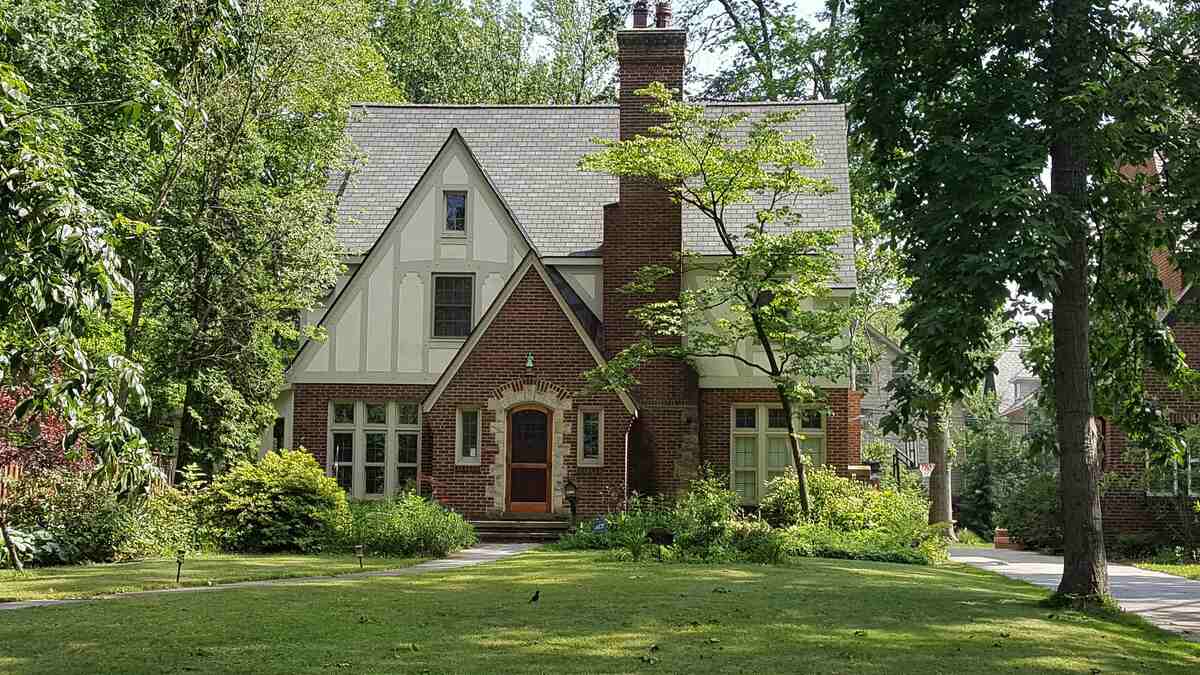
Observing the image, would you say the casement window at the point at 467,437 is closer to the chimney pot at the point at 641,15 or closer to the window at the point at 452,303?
the window at the point at 452,303

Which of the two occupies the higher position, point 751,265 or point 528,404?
point 751,265

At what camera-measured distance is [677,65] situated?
26.9 metres

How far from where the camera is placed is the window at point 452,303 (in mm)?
26734

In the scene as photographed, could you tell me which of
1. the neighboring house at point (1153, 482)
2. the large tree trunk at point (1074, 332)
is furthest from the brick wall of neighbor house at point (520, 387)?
the large tree trunk at point (1074, 332)

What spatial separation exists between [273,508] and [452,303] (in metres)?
8.24

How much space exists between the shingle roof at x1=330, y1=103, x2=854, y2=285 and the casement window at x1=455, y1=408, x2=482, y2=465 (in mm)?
Answer: 5178

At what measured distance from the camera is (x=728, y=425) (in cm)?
2645

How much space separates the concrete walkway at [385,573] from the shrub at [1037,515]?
1242cm

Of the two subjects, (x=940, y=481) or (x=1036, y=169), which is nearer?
(x=1036, y=169)

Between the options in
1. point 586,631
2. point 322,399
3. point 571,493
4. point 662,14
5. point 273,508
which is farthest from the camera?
point 662,14

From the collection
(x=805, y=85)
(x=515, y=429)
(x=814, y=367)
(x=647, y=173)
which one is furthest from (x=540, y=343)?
(x=805, y=85)

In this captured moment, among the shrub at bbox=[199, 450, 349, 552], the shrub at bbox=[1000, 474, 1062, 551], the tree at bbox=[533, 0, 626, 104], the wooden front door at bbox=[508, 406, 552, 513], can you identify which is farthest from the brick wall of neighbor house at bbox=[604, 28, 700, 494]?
the tree at bbox=[533, 0, 626, 104]

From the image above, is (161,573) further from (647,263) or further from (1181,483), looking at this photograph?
(1181,483)

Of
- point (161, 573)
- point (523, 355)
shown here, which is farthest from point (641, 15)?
point (161, 573)
